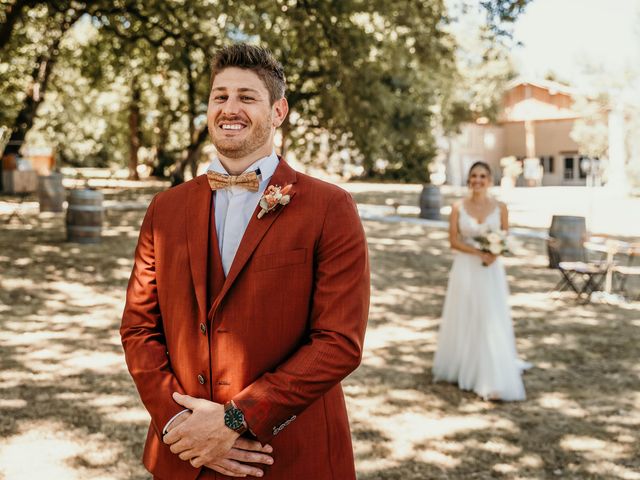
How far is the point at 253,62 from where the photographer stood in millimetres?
2535

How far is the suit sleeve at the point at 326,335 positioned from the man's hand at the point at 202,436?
0.29 ft

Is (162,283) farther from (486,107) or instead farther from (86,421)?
(486,107)

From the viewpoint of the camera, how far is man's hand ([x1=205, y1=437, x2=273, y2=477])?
2463mm

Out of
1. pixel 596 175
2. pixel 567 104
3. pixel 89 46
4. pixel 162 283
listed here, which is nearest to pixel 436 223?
pixel 89 46

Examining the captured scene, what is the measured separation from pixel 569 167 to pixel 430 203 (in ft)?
129

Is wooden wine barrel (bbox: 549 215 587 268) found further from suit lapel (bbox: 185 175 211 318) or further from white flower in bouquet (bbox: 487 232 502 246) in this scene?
suit lapel (bbox: 185 175 211 318)

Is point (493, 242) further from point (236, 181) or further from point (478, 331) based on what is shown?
point (236, 181)

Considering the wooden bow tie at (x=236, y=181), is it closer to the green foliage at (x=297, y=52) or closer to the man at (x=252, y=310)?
the man at (x=252, y=310)

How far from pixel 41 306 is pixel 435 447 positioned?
681 centimetres

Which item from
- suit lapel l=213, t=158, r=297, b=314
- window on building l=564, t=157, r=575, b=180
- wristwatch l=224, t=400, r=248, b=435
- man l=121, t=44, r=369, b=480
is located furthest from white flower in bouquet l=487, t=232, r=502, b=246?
window on building l=564, t=157, r=575, b=180

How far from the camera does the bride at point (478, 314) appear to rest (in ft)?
24.6

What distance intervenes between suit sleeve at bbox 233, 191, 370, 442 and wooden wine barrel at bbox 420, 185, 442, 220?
21.5 meters

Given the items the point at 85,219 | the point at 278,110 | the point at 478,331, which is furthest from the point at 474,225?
the point at 85,219

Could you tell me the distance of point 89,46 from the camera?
81.4ft
